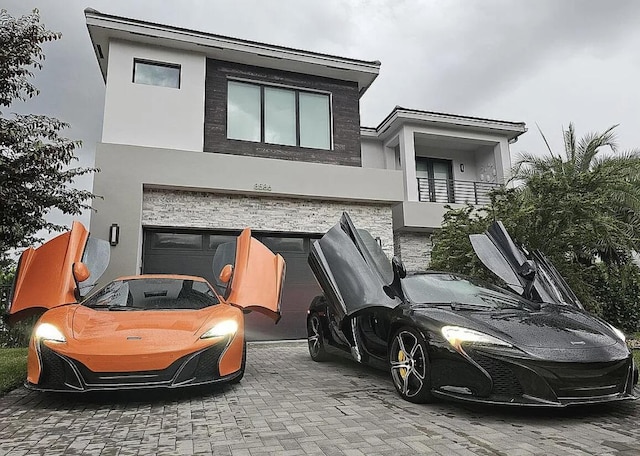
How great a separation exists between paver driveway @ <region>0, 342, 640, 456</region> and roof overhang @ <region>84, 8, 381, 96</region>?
801 centimetres

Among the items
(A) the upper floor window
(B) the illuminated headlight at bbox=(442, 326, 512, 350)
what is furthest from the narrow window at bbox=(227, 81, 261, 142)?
(B) the illuminated headlight at bbox=(442, 326, 512, 350)

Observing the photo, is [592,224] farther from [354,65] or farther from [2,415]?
[2,415]

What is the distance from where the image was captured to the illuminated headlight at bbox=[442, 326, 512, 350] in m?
3.22

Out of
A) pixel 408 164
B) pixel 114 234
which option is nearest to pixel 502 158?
pixel 408 164

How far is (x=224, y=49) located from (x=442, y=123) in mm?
7141

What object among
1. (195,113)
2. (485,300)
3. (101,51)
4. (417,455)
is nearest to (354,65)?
(195,113)

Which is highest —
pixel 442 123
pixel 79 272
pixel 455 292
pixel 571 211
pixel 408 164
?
pixel 442 123

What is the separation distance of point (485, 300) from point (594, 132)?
11.1 m

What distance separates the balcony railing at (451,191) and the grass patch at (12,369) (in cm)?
1148

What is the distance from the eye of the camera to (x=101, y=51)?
1040 cm

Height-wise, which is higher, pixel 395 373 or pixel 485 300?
pixel 485 300

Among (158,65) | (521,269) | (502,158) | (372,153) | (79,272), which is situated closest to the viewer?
(521,269)

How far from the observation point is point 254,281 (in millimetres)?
5230

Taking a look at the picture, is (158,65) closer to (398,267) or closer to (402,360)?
(398,267)
